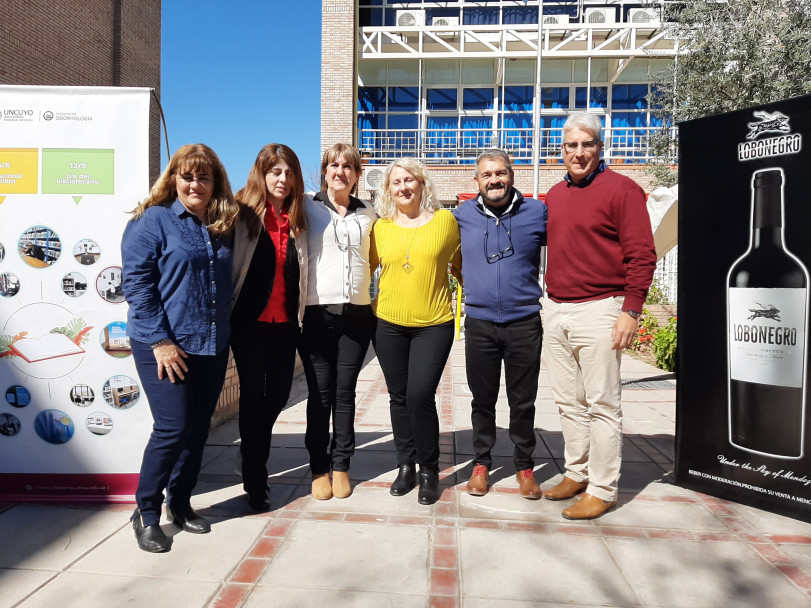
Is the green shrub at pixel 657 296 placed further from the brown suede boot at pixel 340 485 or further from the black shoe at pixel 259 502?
the black shoe at pixel 259 502

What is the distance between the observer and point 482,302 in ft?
10.6

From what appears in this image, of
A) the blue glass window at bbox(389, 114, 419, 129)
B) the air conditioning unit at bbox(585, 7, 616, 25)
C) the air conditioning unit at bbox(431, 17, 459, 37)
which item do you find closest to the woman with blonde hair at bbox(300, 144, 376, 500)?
the air conditioning unit at bbox(431, 17, 459, 37)

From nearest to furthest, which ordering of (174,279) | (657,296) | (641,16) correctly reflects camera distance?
(174,279), (657,296), (641,16)

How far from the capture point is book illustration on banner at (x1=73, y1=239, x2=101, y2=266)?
3.07 metres

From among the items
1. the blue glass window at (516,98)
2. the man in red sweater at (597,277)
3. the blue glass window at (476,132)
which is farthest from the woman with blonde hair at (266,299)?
the blue glass window at (516,98)

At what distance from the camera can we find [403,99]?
20.8 metres

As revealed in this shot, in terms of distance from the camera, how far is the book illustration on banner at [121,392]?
312 centimetres

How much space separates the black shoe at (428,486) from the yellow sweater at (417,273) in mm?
847

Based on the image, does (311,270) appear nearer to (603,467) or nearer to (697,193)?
(603,467)

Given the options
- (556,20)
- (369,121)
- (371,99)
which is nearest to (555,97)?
(556,20)

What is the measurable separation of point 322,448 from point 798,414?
253 centimetres

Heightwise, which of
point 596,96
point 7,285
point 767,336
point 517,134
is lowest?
point 767,336

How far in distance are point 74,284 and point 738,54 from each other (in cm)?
1038

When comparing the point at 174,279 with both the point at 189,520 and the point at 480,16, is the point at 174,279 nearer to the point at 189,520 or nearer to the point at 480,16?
the point at 189,520
